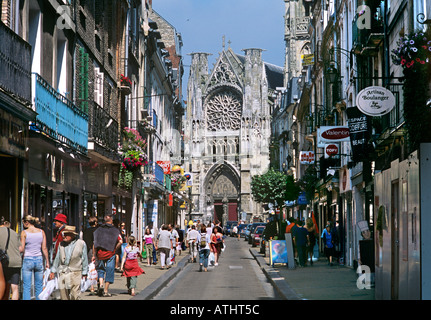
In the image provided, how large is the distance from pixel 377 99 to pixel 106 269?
6.81 metres

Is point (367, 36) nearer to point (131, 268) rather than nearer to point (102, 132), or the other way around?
point (102, 132)

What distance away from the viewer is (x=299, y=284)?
1905 centimetres

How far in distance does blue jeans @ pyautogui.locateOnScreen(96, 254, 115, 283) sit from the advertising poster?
1080 centimetres

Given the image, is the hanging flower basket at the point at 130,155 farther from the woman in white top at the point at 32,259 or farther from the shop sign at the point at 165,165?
the woman in white top at the point at 32,259

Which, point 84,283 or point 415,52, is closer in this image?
point 415,52

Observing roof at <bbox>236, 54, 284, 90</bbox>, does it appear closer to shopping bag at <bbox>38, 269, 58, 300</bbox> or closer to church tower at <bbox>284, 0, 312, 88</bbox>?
church tower at <bbox>284, 0, 312, 88</bbox>

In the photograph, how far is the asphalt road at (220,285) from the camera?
1702 centimetres

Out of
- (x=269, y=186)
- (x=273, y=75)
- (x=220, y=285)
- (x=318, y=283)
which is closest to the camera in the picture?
(x=318, y=283)

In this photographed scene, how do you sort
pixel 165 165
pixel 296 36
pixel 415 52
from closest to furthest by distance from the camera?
pixel 415 52 → pixel 165 165 → pixel 296 36

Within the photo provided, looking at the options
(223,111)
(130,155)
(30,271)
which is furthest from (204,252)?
(223,111)

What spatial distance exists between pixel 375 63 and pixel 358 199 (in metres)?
5.26

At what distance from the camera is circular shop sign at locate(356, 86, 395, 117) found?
55.1ft

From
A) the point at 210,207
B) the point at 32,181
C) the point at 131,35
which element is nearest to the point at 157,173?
the point at 131,35

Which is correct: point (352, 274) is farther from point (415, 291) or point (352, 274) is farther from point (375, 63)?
point (415, 291)
